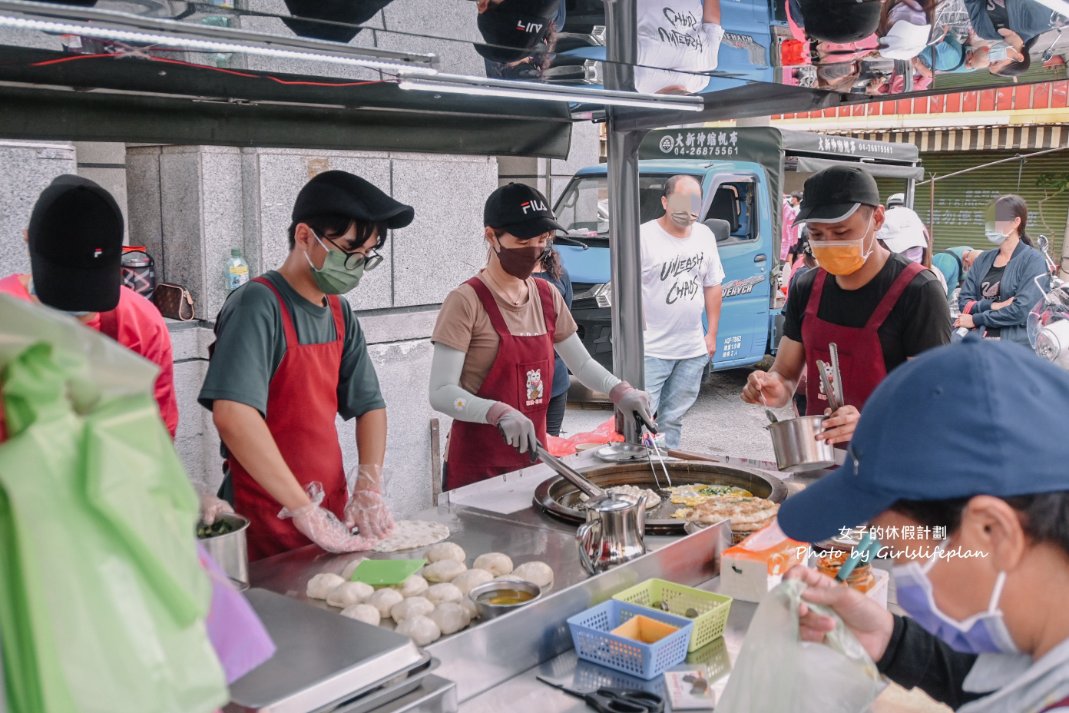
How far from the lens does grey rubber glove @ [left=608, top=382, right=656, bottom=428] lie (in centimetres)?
348

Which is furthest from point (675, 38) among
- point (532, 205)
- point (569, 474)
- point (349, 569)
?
point (349, 569)

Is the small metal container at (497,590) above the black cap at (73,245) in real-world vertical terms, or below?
below

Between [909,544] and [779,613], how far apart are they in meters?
0.31

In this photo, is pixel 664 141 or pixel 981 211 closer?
pixel 664 141

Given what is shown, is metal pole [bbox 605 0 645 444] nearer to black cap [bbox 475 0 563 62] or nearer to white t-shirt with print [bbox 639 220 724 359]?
black cap [bbox 475 0 563 62]

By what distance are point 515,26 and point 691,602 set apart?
1.40 meters

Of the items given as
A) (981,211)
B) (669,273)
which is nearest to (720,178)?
(669,273)

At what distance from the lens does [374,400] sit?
308 centimetres

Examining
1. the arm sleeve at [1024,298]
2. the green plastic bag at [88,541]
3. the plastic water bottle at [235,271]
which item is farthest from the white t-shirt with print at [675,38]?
the arm sleeve at [1024,298]

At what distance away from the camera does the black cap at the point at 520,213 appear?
11.2 feet

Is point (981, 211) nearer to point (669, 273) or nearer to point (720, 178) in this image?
point (720, 178)

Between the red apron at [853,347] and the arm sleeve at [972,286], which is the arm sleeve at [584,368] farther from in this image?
the arm sleeve at [972,286]

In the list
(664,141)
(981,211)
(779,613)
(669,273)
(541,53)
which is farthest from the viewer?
(981,211)

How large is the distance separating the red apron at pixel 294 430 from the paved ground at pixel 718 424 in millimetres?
4914
